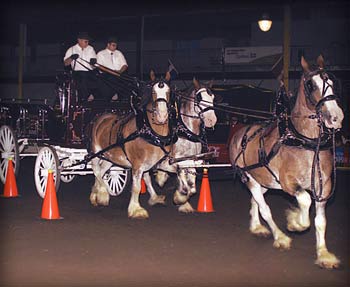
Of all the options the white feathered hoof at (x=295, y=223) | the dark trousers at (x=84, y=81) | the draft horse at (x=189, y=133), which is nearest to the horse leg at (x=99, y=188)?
the draft horse at (x=189, y=133)

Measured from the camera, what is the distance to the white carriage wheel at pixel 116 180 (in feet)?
40.6

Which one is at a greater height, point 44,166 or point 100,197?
point 44,166

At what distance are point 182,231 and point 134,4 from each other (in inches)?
509

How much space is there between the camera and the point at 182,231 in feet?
28.9

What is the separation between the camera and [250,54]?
32312 millimetres

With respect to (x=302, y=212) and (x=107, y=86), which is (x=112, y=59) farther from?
(x=302, y=212)

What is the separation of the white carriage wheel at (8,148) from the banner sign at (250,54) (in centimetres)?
2079

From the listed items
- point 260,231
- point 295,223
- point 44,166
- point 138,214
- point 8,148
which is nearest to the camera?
point 295,223

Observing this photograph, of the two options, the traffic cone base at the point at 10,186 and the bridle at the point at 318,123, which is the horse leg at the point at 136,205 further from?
the bridle at the point at 318,123

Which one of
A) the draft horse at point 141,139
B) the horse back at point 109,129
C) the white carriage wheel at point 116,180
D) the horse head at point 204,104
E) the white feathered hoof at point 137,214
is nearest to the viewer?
the draft horse at point 141,139

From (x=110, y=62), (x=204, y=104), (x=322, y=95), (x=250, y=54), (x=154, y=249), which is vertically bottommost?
(x=154, y=249)

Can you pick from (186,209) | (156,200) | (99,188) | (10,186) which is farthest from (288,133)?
(10,186)

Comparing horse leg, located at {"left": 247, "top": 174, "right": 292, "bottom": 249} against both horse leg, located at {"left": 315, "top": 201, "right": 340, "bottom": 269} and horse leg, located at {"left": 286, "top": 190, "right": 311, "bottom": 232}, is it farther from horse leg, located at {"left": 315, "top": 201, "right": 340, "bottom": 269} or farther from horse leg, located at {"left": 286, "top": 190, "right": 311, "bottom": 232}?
horse leg, located at {"left": 315, "top": 201, "right": 340, "bottom": 269}

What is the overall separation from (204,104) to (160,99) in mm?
934
